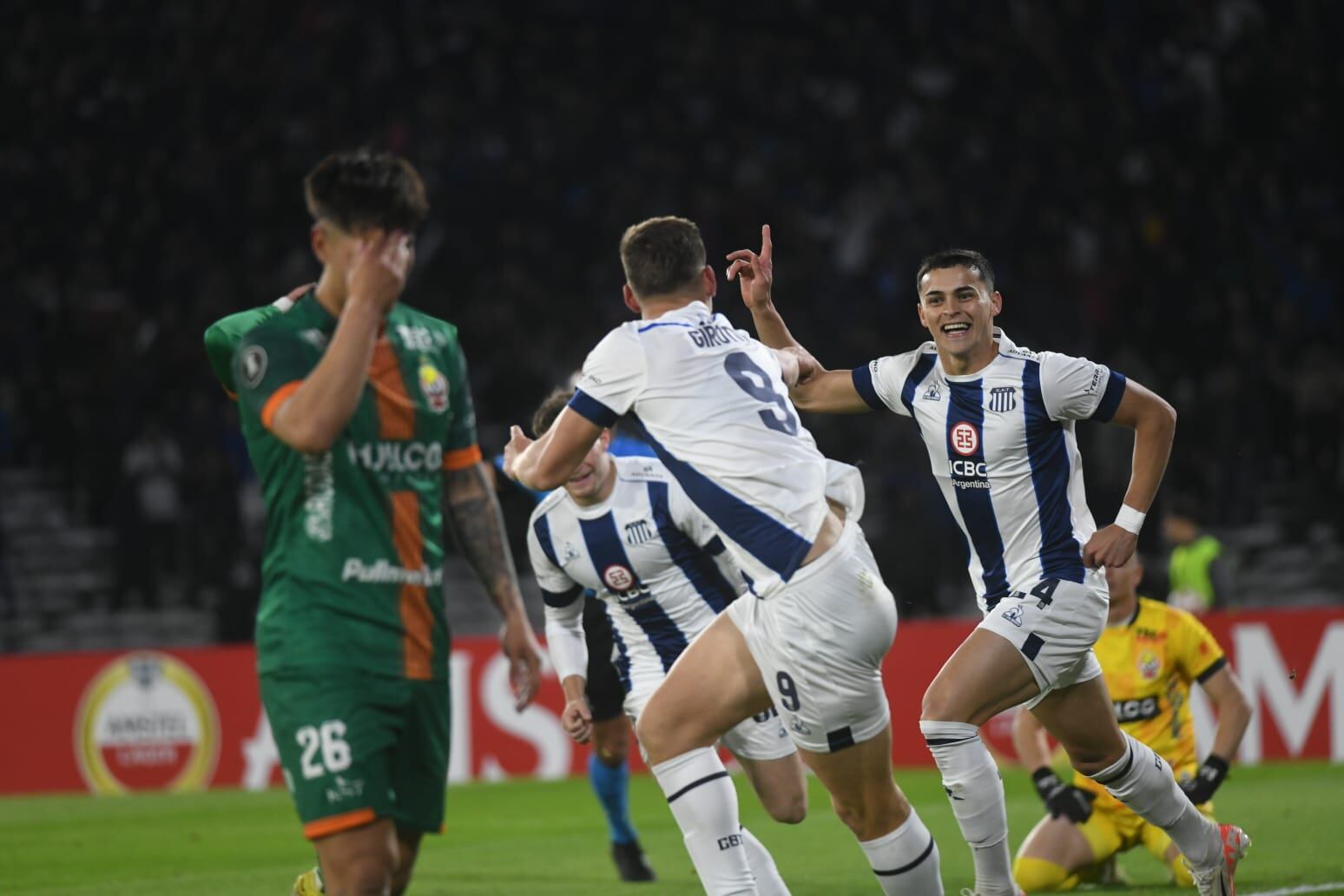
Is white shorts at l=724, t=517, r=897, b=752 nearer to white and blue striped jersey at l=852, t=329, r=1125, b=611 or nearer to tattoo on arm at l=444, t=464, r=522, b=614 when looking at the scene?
tattoo on arm at l=444, t=464, r=522, b=614

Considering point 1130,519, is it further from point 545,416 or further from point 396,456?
point 396,456

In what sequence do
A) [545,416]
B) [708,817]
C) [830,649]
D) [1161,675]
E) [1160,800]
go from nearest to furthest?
[830,649] < [708,817] < [1160,800] < [545,416] < [1161,675]

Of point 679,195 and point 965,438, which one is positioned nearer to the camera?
point 965,438

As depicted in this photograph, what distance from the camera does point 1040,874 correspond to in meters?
8.22

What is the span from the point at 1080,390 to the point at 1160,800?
1.57 m

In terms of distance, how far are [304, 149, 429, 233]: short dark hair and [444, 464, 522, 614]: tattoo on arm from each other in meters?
0.79

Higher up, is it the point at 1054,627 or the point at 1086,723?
the point at 1054,627

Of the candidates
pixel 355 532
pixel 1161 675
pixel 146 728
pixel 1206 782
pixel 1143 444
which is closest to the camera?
pixel 355 532

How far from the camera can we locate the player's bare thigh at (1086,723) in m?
6.60

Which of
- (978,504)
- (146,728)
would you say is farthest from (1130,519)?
(146,728)

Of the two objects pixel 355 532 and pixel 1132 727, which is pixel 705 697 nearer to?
pixel 355 532

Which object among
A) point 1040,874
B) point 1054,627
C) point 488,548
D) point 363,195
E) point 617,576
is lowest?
point 1040,874

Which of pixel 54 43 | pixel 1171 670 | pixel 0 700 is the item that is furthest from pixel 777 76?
pixel 1171 670

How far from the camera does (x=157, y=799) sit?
585 inches
